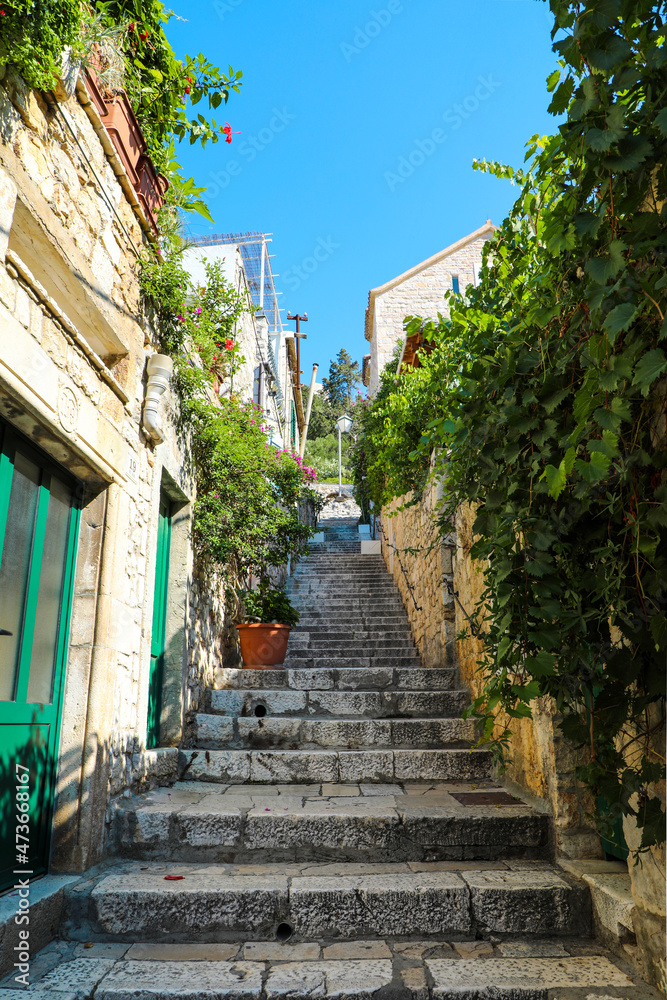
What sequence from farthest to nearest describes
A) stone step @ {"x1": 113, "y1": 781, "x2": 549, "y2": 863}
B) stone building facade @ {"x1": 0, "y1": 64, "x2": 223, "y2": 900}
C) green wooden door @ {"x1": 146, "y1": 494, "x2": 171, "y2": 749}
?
green wooden door @ {"x1": 146, "y1": 494, "x2": 171, "y2": 749}, stone step @ {"x1": 113, "y1": 781, "x2": 549, "y2": 863}, stone building facade @ {"x1": 0, "y1": 64, "x2": 223, "y2": 900}

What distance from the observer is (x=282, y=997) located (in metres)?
2.03

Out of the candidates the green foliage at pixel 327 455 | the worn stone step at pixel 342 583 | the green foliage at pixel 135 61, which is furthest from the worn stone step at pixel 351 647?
the green foliage at pixel 327 455

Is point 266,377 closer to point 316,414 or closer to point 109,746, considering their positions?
point 109,746

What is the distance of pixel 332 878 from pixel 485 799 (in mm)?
1073

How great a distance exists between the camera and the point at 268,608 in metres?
5.84

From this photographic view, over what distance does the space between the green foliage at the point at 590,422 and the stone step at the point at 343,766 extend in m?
1.56

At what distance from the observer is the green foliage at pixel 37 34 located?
74.2 inches

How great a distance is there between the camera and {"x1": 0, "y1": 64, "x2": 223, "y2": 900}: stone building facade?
2.27m

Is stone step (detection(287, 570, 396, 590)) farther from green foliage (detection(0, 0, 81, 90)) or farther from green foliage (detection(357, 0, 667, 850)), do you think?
green foliage (detection(0, 0, 81, 90))

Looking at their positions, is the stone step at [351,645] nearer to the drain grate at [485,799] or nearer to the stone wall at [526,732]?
the stone wall at [526,732]

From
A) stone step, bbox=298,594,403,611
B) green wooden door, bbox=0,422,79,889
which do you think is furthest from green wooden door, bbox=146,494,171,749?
stone step, bbox=298,594,403,611

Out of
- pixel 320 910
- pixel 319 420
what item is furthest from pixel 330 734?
pixel 319 420

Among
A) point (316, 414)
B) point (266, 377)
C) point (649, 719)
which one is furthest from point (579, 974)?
point (316, 414)

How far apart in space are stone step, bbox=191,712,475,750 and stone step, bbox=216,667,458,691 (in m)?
0.75
